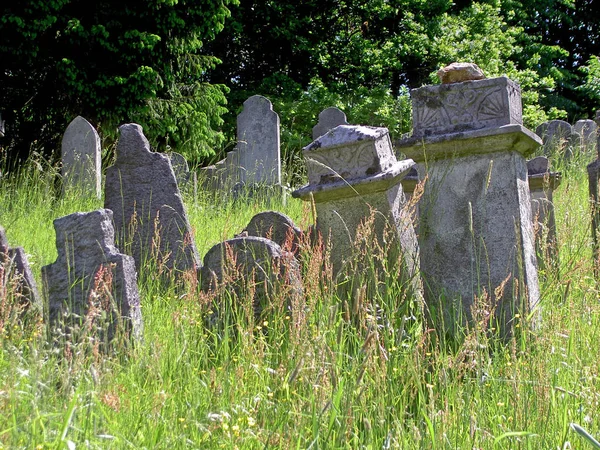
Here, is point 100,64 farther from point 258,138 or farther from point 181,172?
point 181,172

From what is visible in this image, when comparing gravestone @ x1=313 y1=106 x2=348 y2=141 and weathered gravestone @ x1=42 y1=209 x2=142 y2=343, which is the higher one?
gravestone @ x1=313 y1=106 x2=348 y2=141

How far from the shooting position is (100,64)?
11.1m

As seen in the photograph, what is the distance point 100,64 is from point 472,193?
849cm

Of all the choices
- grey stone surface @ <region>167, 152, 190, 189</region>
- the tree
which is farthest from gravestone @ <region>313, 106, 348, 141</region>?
grey stone surface @ <region>167, 152, 190, 189</region>

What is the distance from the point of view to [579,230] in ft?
18.8

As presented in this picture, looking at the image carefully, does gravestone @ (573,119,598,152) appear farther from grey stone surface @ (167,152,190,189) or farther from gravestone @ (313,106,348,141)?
grey stone surface @ (167,152,190,189)

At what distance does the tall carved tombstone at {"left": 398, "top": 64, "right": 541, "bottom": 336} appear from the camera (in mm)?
3826

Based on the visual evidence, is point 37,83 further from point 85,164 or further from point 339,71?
point 339,71

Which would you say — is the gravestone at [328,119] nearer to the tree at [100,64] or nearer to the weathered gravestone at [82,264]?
the tree at [100,64]

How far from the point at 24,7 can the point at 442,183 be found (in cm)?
848

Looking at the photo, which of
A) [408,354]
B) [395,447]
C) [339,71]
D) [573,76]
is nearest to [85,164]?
[408,354]

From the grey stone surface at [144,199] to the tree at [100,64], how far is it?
5.97 m

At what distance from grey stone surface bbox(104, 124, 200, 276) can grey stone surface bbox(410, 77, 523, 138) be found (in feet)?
6.24

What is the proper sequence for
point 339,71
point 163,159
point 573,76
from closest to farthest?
point 163,159 < point 339,71 < point 573,76
